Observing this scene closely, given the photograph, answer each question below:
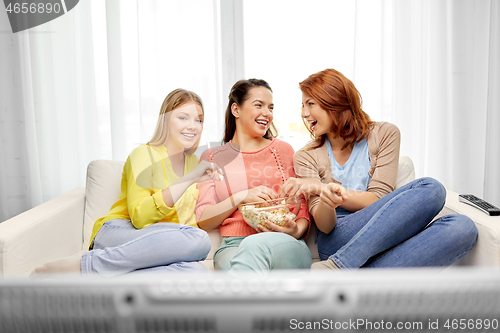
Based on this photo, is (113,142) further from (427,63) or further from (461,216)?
(427,63)

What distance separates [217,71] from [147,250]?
1.33 meters

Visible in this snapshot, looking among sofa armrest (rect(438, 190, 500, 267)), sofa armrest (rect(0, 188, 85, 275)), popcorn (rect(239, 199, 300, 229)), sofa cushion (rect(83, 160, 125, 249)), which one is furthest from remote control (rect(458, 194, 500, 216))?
sofa armrest (rect(0, 188, 85, 275))

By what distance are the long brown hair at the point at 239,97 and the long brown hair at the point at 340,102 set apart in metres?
0.24

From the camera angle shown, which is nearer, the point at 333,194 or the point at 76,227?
the point at 333,194

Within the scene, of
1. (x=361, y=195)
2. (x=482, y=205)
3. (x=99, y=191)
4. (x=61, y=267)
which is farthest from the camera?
(x=99, y=191)

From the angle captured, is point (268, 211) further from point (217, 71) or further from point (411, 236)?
point (217, 71)

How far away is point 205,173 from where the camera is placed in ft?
5.04

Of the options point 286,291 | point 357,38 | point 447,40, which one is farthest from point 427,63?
point 286,291

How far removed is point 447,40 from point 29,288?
2.63m

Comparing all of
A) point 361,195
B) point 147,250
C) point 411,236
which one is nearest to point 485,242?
point 411,236

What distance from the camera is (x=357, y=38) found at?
2.22 metres

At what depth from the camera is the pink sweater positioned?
5.09 ft

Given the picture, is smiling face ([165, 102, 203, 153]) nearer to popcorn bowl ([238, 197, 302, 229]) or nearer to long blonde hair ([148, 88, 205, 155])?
long blonde hair ([148, 88, 205, 155])

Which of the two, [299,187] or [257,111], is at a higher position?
[257,111]
